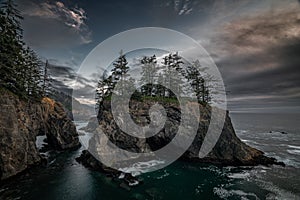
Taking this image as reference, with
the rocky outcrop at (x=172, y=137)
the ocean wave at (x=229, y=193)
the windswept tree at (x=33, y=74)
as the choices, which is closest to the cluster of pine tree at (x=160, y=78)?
the rocky outcrop at (x=172, y=137)

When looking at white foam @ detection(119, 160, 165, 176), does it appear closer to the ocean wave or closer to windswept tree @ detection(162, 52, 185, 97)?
the ocean wave

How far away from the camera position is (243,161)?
35219mm

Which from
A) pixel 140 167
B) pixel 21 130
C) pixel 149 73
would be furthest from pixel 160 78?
pixel 21 130

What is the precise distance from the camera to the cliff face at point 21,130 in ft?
81.1

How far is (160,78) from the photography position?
156ft

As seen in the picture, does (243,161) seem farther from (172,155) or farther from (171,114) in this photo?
(171,114)

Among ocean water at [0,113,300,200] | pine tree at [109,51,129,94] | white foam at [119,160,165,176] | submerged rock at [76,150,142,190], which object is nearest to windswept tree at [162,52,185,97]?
pine tree at [109,51,129,94]

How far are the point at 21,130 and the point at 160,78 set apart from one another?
34.9 metres

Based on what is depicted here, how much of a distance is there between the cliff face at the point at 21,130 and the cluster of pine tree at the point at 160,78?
15.7 metres

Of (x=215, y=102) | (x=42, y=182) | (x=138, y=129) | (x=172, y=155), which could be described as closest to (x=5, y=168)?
(x=42, y=182)

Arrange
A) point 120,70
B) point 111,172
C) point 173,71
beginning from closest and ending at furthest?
point 111,172 < point 120,70 < point 173,71

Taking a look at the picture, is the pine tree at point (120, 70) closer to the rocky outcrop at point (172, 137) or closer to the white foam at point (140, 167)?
the rocky outcrop at point (172, 137)

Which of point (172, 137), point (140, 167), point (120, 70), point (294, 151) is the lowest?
point (140, 167)

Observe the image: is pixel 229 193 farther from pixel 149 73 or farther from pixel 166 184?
pixel 149 73
